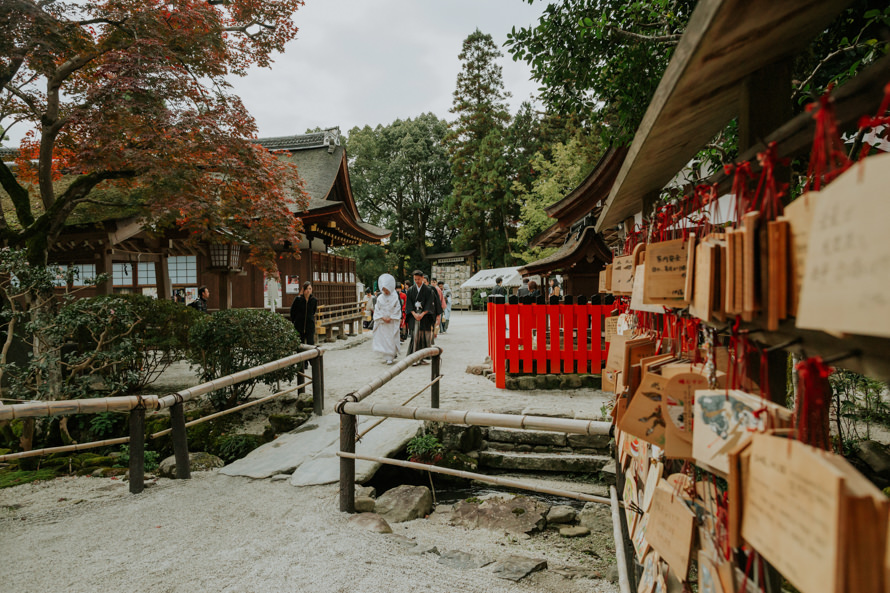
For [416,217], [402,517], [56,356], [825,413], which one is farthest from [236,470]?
[416,217]

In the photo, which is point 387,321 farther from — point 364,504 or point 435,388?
point 364,504

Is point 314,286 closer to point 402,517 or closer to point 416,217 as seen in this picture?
point 402,517

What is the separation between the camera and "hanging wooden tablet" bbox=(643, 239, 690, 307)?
53.4 inches

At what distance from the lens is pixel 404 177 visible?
33.6m

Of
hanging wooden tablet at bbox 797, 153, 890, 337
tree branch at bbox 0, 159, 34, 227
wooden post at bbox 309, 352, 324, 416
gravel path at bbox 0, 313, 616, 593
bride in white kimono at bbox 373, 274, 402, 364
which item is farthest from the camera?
bride in white kimono at bbox 373, 274, 402, 364

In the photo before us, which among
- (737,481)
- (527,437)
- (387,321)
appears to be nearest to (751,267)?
(737,481)

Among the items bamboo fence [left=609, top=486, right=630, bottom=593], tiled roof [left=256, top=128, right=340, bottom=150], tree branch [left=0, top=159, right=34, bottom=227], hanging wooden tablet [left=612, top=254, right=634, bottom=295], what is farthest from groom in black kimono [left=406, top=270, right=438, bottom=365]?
tiled roof [left=256, top=128, right=340, bottom=150]

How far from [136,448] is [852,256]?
14.4 feet

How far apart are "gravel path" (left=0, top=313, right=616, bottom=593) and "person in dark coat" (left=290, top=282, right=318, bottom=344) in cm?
450

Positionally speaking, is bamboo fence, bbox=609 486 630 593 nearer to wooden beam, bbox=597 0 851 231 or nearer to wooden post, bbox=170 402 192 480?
wooden beam, bbox=597 0 851 231

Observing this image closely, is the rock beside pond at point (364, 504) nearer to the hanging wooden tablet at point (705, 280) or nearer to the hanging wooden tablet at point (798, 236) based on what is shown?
the hanging wooden tablet at point (705, 280)

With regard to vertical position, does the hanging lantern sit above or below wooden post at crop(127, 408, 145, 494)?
above

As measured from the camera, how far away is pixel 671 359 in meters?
1.58

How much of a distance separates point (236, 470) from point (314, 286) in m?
9.06
